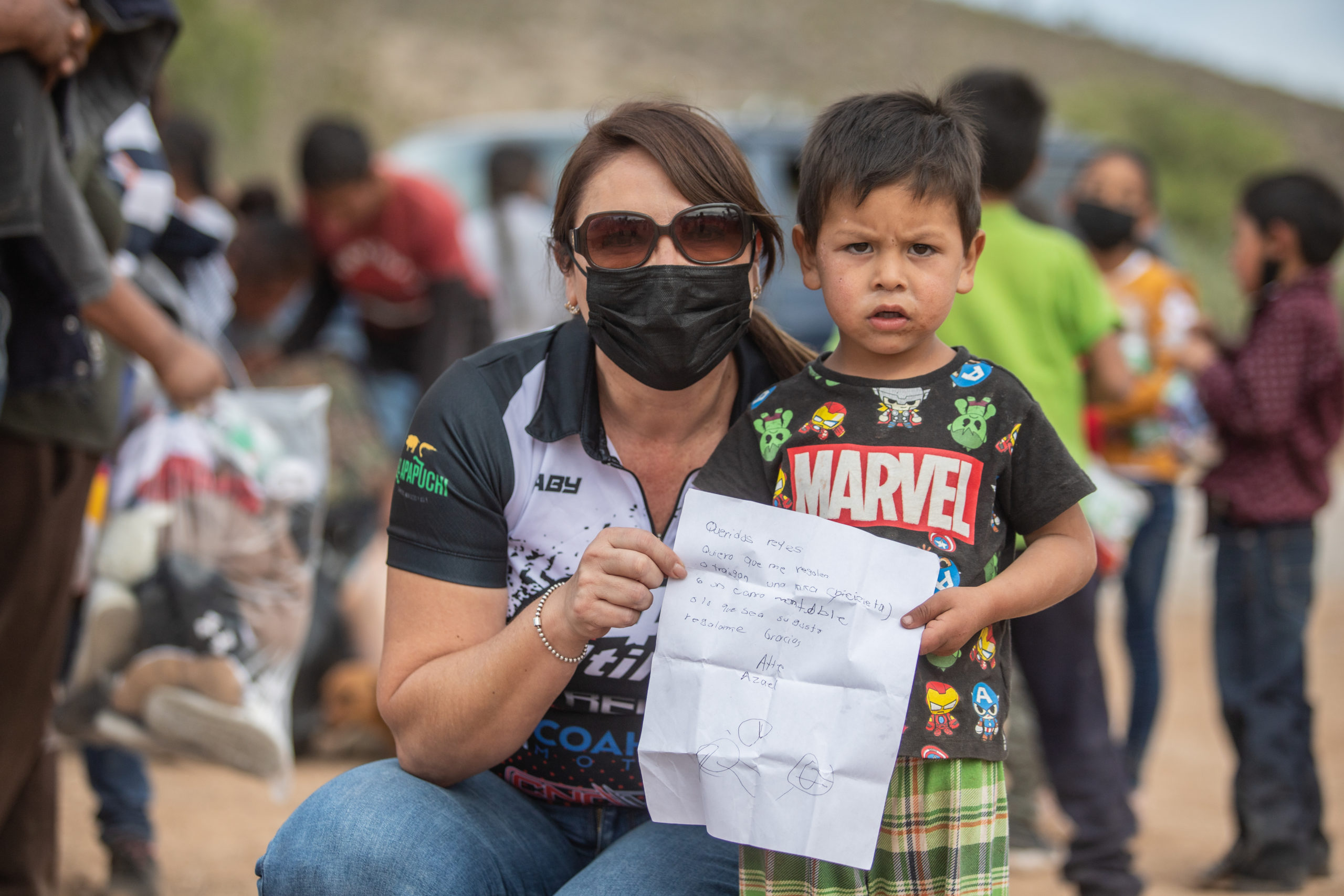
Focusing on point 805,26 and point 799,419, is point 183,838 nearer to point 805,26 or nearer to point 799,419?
point 799,419

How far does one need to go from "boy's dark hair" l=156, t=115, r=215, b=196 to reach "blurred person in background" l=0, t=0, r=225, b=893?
7.52ft

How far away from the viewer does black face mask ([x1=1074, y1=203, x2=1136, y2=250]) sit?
13.9 ft

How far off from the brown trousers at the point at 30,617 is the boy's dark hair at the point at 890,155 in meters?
1.74

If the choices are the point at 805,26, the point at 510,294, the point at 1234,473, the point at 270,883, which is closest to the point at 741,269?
the point at 270,883

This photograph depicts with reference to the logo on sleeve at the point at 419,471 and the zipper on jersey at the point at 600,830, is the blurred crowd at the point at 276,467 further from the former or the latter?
the zipper on jersey at the point at 600,830

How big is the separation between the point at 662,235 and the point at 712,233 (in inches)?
3.2

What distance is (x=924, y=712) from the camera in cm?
169

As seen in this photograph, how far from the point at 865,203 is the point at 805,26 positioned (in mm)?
37338

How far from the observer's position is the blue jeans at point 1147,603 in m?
4.29

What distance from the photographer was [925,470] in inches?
Answer: 67.8

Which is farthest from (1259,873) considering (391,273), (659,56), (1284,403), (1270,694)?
(659,56)

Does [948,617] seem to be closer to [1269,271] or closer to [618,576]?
[618,576]

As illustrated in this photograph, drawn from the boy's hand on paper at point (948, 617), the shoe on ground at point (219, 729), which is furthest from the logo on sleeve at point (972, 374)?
the shoe on ground at point (219, 729)

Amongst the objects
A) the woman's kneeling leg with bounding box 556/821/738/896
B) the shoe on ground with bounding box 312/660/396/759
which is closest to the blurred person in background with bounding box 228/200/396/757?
the shoe on ground with bounding box 312/660/396/759
